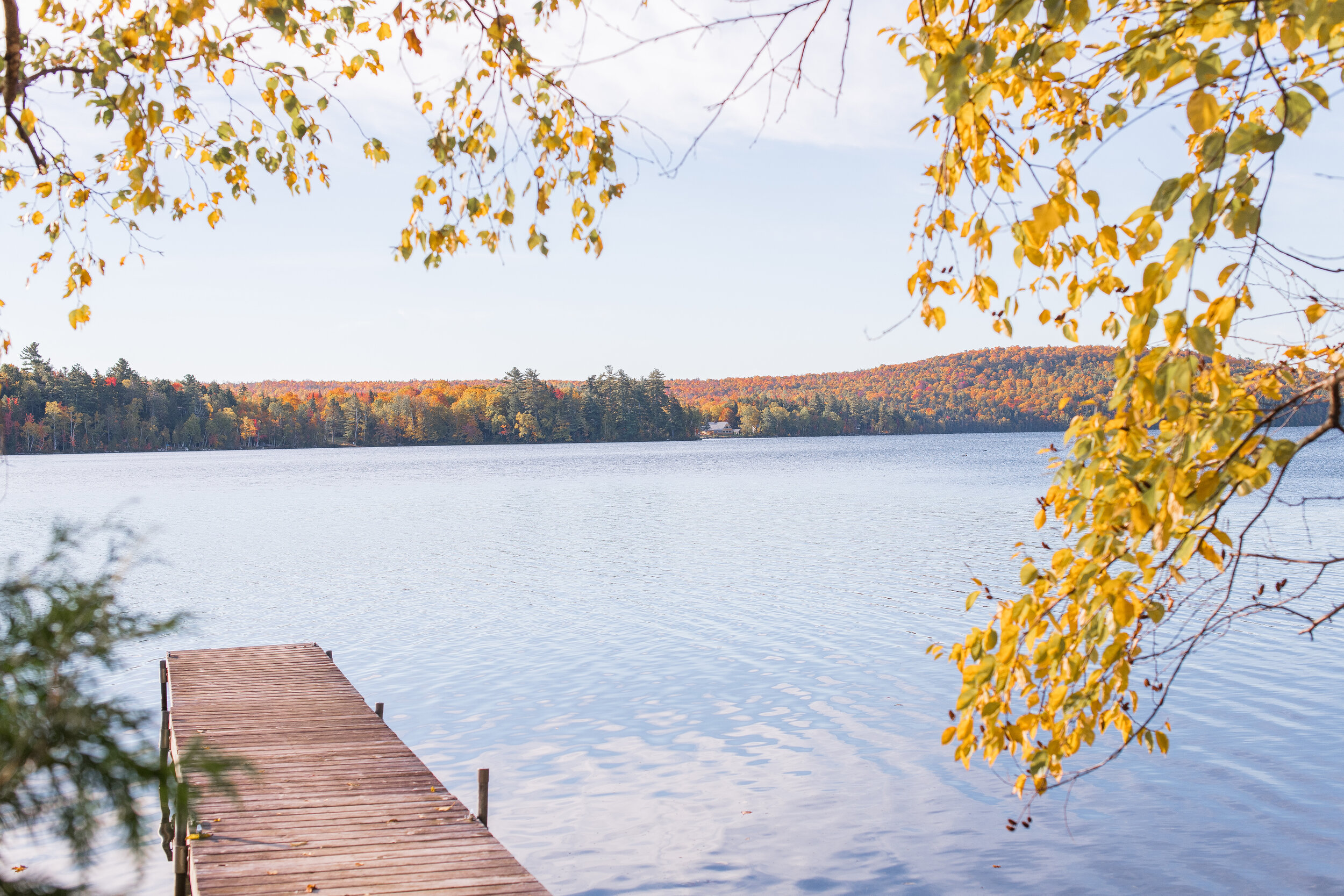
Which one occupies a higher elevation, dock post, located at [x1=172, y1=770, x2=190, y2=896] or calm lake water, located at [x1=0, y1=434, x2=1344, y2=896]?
dock post, located at [x1=172, y1=770, x2=190, y2=896]

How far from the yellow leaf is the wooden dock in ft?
14.5

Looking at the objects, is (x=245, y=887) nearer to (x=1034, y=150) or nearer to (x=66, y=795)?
(x=66, y=795)

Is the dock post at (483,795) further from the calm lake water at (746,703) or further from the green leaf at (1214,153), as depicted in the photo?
the green leaf at (1214,153)

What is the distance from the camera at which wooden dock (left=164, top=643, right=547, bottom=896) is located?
6613 mm

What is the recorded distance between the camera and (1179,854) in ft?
30.6

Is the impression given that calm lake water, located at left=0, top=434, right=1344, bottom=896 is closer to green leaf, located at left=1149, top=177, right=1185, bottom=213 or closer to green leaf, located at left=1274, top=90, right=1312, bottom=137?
green leaf, located at left=1149, top=177, right=1185, bottom=213

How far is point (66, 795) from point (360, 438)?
17129cm

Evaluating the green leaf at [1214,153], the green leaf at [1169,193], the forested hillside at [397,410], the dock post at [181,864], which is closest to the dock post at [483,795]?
the dock post at [181,864]

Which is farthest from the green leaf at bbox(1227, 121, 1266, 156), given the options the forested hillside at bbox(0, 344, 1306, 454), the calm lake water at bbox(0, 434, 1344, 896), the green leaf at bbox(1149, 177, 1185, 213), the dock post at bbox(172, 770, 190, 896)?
the forested hillside at bbox(0, 344, 1306, 454)

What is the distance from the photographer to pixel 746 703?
47.0ft

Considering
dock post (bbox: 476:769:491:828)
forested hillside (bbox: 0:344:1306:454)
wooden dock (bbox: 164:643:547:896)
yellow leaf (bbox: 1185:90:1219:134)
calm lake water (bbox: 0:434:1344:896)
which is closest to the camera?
yellow leaf (bbox: 1185:90:1219:134)

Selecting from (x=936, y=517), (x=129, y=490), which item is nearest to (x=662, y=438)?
(x=129, y=490)

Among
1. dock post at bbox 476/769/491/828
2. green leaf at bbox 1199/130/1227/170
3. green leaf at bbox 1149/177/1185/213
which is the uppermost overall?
green leaf at bbox 1199/130/1227/170

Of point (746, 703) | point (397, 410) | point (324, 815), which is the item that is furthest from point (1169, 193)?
point (397, 410)
